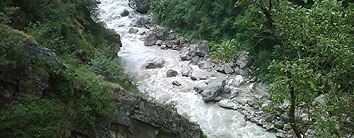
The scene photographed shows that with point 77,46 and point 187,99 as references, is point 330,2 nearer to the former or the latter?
point 77,46

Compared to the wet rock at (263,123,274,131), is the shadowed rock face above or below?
above

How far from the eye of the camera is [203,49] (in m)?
19.2

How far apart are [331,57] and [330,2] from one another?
0.86m

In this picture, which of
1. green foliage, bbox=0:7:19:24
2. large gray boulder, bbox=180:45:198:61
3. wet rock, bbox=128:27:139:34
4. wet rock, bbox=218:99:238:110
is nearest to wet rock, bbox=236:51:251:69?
large gray boulder, bbox=180:45:198:61

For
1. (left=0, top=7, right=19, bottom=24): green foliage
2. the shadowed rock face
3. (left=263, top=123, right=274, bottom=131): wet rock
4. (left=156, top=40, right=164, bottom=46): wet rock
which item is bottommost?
(left=156, top=40, right=164, bottom=46): wet rock

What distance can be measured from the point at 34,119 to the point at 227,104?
10.2 meters

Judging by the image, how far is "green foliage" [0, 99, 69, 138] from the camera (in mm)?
3223

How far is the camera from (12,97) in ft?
11.7

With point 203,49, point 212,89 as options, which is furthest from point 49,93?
point 203,49

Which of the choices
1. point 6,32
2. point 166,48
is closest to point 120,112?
point 6,32

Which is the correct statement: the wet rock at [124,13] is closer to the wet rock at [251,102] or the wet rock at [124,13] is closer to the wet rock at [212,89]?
the wet rock at [212,89]

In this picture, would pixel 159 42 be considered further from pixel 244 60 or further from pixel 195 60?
pixel 244 60

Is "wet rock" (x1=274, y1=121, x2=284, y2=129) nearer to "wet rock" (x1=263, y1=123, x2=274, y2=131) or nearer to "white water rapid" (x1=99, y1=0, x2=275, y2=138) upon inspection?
"wet rock" (x1=263, y1=123, x2=274, y2=131)

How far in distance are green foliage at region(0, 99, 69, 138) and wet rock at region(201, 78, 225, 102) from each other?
30.4ft
